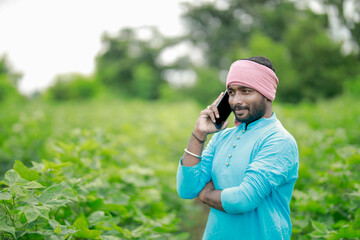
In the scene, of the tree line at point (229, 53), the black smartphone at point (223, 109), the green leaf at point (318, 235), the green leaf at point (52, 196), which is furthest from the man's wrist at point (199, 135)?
the tree line at point (229, 53)

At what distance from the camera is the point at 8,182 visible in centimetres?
204

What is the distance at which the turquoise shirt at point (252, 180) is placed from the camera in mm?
1950

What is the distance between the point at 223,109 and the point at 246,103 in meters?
0.18

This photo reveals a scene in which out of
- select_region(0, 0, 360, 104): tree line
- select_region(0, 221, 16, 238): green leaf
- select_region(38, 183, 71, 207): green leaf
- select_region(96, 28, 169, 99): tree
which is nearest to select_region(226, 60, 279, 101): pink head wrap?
select_region(38, 183, 71, 207): green leaf

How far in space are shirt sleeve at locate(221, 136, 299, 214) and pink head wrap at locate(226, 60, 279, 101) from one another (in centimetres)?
31

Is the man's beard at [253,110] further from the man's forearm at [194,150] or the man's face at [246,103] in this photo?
the man's forearm at [194,150]

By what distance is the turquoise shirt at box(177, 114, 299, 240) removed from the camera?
1.95 metres

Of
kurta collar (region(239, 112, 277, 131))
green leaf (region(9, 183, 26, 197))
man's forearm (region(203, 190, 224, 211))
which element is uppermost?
kurta collar (region(239, 112, 277, 131))

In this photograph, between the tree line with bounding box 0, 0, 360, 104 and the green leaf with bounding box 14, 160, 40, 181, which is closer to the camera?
the green leaf with bounding box 14, 160, 40, 181

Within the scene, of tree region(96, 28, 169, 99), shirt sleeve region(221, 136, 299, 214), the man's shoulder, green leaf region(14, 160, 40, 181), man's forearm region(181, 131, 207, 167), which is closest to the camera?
shirt sleeve region(221, 136, 299, 214)

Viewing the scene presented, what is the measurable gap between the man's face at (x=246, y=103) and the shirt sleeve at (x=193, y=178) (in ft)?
1.29

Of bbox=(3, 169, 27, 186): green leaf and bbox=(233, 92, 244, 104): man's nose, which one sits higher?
bbox=(233, 92, 244, 104): man's nose

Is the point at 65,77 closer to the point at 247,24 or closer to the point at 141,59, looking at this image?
the point at 141,59

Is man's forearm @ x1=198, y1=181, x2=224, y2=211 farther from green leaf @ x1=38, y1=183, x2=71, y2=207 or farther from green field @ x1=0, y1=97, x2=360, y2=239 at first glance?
green leaf @ x1=38, y1=183, x2=71, y2=207
